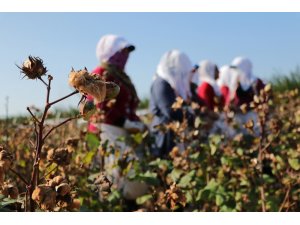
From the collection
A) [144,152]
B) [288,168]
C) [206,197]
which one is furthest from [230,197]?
[144,152]

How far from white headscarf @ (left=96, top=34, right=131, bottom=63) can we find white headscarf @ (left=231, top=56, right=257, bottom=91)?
6.32 ft

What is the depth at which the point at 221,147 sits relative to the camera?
2.85 m

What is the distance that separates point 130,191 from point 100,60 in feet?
3.19

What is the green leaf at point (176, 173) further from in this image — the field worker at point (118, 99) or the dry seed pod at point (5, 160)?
the dry seed pod at point (5, 160)

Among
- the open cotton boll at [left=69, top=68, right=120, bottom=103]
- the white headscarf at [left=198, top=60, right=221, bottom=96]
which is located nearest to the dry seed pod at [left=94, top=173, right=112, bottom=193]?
the open cotton boll at [left=69, top=68, right=120, bottom=103]

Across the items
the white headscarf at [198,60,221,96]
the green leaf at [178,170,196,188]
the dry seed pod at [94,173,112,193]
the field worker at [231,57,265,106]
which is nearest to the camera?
the dry seed pod at [94,173,112,193]

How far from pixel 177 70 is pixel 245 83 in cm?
122

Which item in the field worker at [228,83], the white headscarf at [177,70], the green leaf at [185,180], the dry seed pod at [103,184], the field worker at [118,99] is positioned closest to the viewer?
the dry seed pod at [103,184]

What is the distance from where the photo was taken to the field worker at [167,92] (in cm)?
356

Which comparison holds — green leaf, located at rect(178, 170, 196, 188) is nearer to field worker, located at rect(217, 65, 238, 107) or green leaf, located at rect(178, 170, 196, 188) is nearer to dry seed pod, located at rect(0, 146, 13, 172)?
dry seed pod, located at rect(0, 146, 13, 172)

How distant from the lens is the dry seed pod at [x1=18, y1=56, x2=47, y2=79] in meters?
0.89

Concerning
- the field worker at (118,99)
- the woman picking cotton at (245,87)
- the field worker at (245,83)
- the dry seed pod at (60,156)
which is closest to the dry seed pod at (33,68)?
the dry seed pod at (60,156)

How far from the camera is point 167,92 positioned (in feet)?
12.5

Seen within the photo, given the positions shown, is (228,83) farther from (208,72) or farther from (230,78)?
(208,72)
